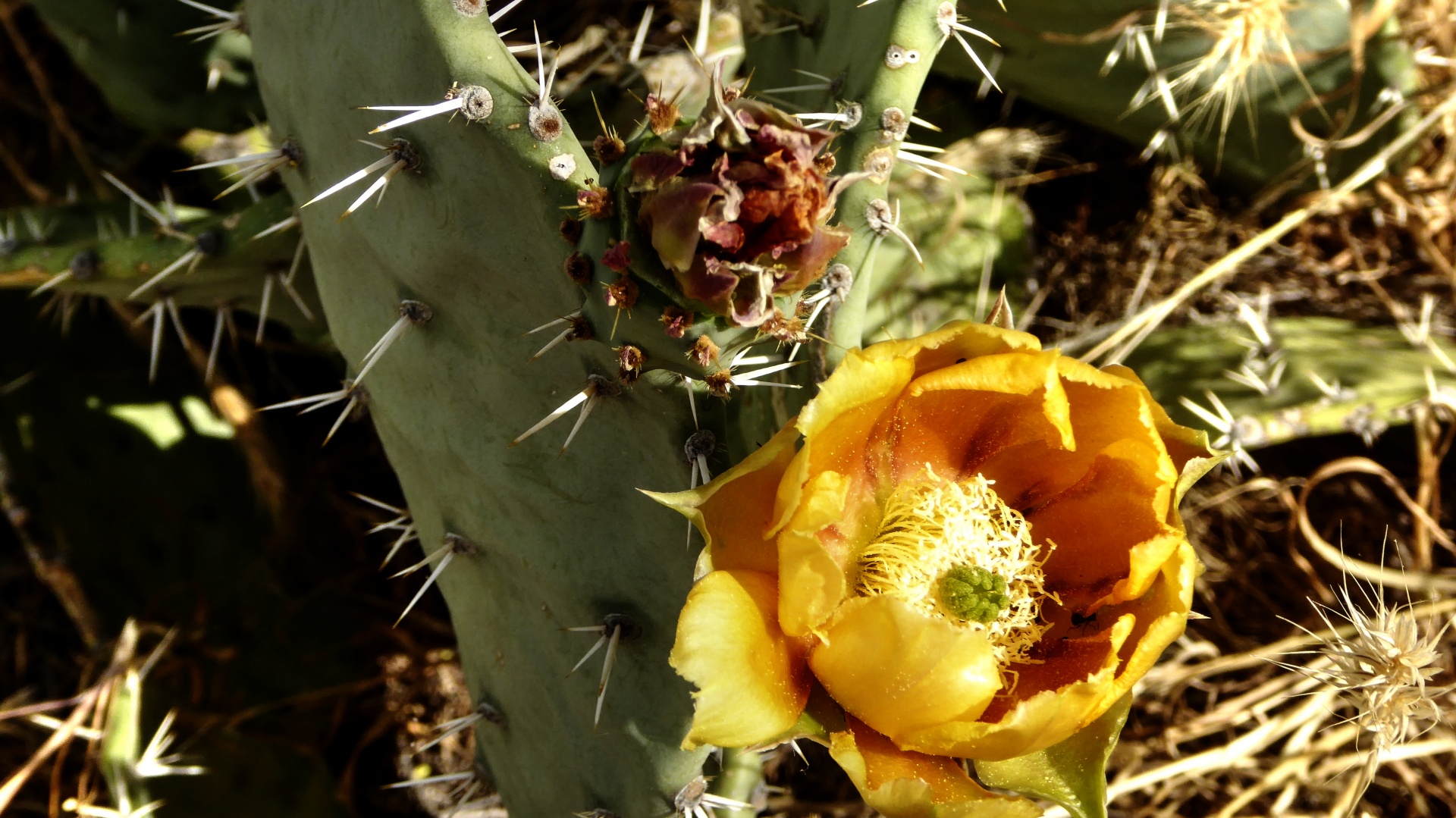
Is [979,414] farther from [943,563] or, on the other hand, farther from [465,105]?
[465,105]

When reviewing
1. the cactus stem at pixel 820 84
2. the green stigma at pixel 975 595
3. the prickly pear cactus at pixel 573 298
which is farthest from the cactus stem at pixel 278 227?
the green stigma at pixel 975 595

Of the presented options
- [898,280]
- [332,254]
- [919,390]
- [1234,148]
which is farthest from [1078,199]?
[332,254]

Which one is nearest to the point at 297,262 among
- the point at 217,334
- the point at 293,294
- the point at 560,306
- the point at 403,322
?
the point at 293,294

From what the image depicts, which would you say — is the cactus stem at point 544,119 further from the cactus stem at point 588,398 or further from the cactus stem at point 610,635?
the cactus stem at point 610,635

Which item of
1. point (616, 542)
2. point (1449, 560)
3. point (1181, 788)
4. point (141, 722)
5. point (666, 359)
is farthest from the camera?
point (1449, 560)

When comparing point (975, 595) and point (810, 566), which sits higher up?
point (810, 566)

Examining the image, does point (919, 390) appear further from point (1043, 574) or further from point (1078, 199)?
point (1078, 199)
